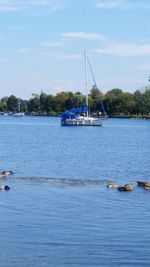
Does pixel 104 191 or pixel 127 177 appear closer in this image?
pixel 104 191

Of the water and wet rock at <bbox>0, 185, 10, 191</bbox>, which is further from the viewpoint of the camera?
wet rock at <bbox>0, 185, 10, 191</bbox>

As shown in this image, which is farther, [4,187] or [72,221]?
[4,187]

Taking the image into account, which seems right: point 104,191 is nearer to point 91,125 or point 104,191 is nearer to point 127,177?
point 127,177

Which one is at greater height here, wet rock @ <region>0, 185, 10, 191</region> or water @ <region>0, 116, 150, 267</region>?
wet rock @ <region>0, 185, 10, 191</region>

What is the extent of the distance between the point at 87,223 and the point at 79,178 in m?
19.2

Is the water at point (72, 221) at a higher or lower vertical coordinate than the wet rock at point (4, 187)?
lower

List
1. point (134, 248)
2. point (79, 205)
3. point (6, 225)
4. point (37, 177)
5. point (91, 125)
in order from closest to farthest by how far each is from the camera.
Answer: point (134, 248)
point (6, 225)
point (79, 205)
point (37, 177)
point (91, 125)

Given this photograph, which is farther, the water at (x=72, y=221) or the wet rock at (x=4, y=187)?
the wet rock at (x=4, y=187)

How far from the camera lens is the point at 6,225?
88.6 ft

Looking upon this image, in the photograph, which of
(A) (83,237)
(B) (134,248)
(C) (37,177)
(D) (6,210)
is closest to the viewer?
(B) (134,248)

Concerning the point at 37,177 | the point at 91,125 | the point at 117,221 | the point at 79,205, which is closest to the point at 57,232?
the point at 117,221

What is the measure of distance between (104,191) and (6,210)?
9.27 metres

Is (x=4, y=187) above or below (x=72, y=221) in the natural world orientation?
above

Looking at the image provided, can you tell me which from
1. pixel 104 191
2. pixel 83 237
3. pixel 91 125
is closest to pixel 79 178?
pixel 104 191
